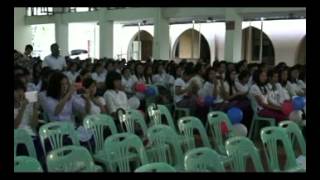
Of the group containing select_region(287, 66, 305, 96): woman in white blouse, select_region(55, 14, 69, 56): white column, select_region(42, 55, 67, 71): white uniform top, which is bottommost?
select_region(287, 66, 305, 96): woman in white blouse

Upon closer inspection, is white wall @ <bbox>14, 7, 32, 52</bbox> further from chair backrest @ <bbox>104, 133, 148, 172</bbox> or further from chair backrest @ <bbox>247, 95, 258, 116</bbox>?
chair backrest @ <bbox>104, 133, 148, 172</bbox>

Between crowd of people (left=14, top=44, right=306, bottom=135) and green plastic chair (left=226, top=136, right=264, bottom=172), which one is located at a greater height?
crowd of people (left=14, top=44, right=306, bottom=135)

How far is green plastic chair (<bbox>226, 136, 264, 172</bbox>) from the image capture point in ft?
12.1

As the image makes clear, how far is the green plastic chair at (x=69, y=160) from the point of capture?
129 inches

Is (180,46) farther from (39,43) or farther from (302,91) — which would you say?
(302,91)

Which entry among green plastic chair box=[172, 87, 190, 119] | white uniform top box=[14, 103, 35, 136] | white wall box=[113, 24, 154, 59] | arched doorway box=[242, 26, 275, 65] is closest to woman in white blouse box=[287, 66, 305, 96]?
green plastic chair box=[172, 87, 190, 119]

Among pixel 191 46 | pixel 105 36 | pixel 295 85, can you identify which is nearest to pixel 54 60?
pixel 295 85

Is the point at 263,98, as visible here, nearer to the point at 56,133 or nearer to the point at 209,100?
the point at 209,100

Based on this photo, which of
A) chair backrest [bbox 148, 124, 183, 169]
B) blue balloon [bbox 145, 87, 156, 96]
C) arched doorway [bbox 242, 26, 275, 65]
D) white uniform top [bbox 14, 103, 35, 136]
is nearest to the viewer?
chair backrest [bbox 148, 124, 183, 169]

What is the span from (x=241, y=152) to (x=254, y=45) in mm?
11147

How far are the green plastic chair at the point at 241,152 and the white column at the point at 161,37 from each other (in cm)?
985

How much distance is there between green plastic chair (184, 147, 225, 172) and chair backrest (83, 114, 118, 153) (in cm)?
166

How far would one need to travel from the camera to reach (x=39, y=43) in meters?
20.4

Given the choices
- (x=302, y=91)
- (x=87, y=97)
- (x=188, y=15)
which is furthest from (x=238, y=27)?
(x=87, y=97)
